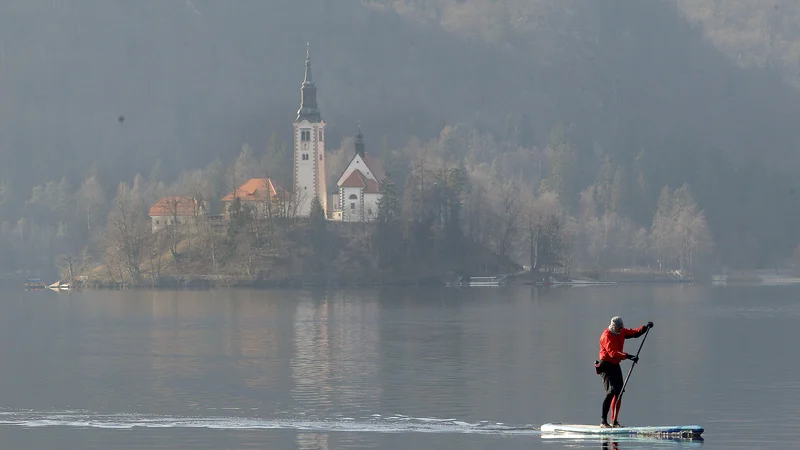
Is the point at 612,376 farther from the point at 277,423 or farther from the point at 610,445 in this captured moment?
the point at 277,423

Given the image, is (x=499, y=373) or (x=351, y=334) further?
(x=351, y=334)

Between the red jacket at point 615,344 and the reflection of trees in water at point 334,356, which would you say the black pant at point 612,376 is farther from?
the reflection of trees in water at point 334,356

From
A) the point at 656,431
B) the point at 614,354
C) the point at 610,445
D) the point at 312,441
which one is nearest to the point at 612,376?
the point at 614,354

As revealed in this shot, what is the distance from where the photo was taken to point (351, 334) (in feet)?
363

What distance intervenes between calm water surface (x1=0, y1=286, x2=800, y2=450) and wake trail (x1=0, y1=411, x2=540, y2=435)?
0.12 m

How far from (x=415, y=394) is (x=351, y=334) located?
42.4 meters

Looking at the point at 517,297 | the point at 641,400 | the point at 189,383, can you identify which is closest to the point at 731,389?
the point at 641,400

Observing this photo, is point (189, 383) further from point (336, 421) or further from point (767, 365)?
point (767, 365)

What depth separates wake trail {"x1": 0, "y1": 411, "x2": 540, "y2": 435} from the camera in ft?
184

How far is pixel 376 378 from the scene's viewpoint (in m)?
76.4

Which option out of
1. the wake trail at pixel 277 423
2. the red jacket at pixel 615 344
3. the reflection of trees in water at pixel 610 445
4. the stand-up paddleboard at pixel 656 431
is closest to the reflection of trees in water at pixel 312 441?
the wake trail at pixel 277 423

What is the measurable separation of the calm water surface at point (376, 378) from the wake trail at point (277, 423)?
116mm

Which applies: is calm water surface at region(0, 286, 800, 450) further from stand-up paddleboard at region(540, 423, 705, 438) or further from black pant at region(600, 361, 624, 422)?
black pant at region(600, 361, 624, 422)

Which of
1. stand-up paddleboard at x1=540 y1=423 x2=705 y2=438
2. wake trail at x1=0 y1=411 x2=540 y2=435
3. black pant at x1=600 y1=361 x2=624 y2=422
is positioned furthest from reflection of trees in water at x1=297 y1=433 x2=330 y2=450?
black pant at x1=600 y1=361 x2=624 y2=422
